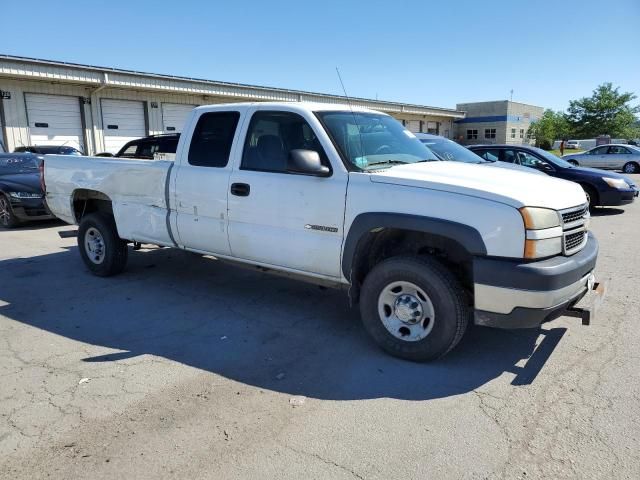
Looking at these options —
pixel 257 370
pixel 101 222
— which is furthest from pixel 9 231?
pixel 257 370

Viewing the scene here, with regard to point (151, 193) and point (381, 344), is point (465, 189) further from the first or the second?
point (151, 193)

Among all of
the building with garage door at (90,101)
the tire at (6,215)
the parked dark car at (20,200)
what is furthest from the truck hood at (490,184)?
the building with garage door at (90,101)

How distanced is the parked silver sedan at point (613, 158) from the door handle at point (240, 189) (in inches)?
946

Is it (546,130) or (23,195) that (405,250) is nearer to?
(23,195)

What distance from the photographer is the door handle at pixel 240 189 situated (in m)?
4.55

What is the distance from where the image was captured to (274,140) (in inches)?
179

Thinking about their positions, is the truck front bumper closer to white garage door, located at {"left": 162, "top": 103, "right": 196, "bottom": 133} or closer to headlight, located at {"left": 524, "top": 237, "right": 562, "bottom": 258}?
headlight, located at {"left": 524, "top": 237, "right": 562, "bottom": 258}

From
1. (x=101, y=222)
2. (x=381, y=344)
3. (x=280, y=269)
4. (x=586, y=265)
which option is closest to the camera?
(x=586, y=265)

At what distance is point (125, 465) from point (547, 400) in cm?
266

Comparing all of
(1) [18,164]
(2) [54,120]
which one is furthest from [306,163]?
(2) [54,120]

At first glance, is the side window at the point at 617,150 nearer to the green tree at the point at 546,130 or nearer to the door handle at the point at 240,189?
the door handle at the point at 240,189

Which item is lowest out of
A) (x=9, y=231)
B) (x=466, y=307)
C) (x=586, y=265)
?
(x=9, y=231)

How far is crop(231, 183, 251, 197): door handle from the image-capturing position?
14.9 feet

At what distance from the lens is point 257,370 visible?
3.76 metres
